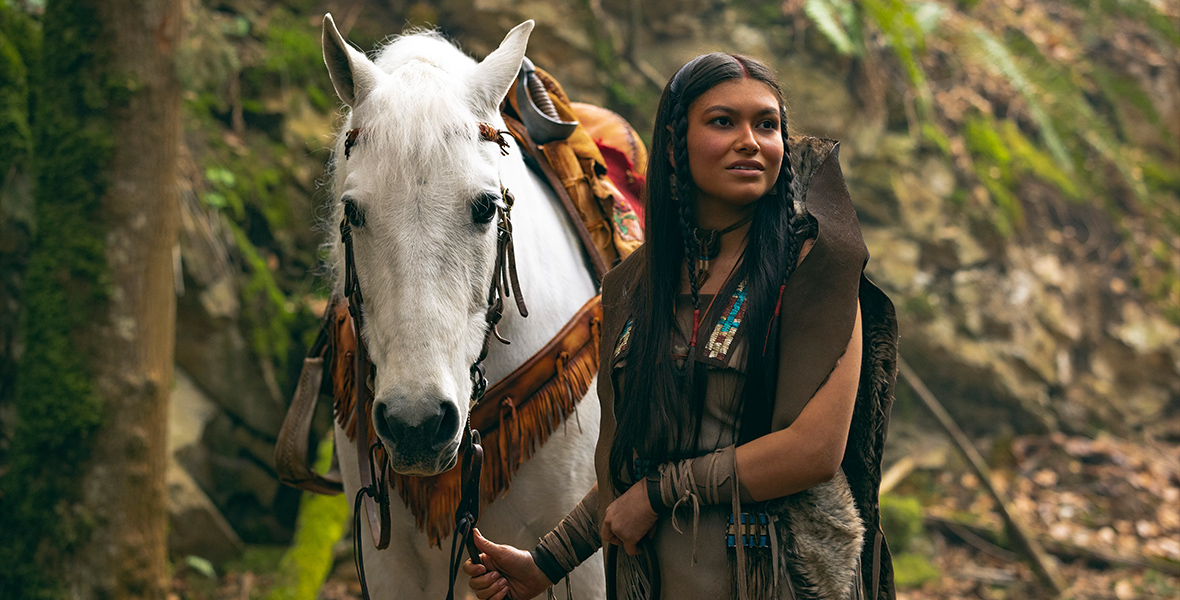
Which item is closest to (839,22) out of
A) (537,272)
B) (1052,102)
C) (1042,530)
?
(1052,102)

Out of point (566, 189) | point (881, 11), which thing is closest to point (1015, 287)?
point (881, 11)

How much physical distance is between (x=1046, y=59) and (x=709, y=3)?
2.79 metres

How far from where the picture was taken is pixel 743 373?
1424 mm

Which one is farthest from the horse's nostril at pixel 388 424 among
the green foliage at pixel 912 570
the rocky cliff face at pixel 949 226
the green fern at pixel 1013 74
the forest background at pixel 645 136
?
the green fern at pixel 1013 74

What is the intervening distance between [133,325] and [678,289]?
275cm

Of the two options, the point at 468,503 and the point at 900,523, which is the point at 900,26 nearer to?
the point at 900,523

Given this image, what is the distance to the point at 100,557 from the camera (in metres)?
3.29

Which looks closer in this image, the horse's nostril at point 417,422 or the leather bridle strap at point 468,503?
the horse's nostril at point 417,422

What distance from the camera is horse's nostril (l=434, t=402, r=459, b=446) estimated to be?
5.40ft

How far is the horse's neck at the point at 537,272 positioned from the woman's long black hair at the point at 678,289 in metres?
0.64

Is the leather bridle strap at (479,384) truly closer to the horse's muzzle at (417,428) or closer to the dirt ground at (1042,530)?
the horse's muzzle at (417,428)

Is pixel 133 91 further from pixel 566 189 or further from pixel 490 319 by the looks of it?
pixel 490 319

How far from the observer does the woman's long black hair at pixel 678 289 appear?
143 centimetres

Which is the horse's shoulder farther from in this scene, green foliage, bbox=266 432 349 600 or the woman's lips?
green foliage, bbox=266 432 349 600
